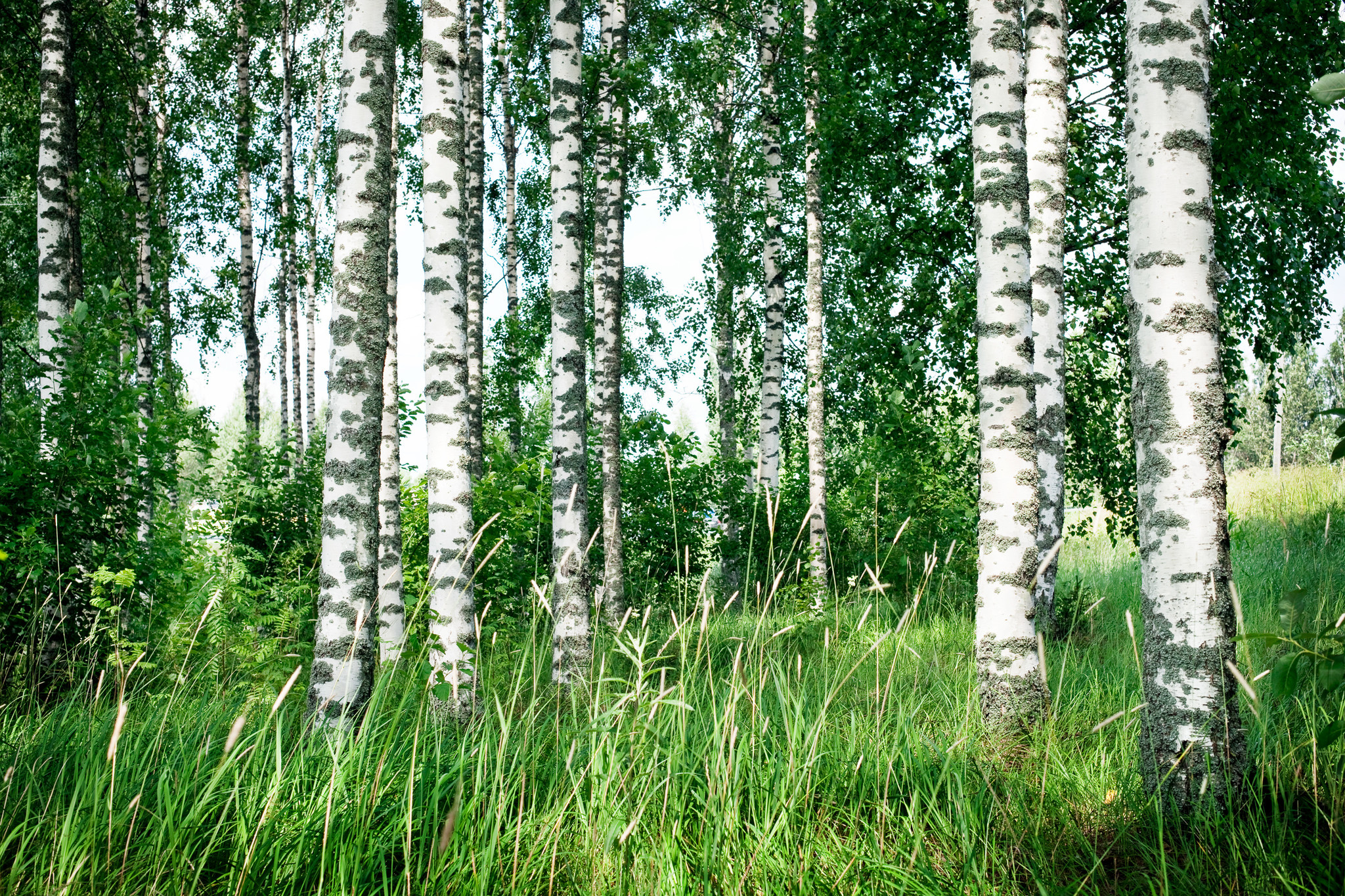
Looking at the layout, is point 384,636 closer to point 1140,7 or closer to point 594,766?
point 594,766

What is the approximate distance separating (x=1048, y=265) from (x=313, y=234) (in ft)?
50.8

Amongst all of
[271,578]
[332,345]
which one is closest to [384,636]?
[271,578]

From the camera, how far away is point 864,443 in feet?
35.7

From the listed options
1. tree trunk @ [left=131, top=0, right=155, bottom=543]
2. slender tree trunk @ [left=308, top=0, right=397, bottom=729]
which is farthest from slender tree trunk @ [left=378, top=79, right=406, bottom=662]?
tree trunk @ [left=131, top=0, right=155, bottom=543]

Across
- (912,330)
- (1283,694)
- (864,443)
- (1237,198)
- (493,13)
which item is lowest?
(1283,694)

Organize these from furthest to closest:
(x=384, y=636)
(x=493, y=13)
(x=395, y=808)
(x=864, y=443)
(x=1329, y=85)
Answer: (x=493, y=13), (x=864, y=443), (x=384, y=636), (x=395, y=808), (x=1329, y=85)

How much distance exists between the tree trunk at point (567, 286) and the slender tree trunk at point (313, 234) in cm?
1219

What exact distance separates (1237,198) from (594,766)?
31.7 ft

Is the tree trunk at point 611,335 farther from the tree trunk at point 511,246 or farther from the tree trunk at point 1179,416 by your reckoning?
the tree trunk at point 1179,416

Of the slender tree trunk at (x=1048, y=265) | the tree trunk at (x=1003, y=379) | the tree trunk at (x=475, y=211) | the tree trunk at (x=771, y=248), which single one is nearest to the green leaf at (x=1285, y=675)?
the tree trunk at (x=1003, y=379)

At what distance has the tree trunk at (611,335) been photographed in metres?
7.08

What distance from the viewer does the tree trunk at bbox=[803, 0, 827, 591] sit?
9414mm

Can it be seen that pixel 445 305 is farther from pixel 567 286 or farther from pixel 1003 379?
pixel 1003 379

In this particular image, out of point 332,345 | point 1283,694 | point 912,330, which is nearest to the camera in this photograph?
point 1283,694
